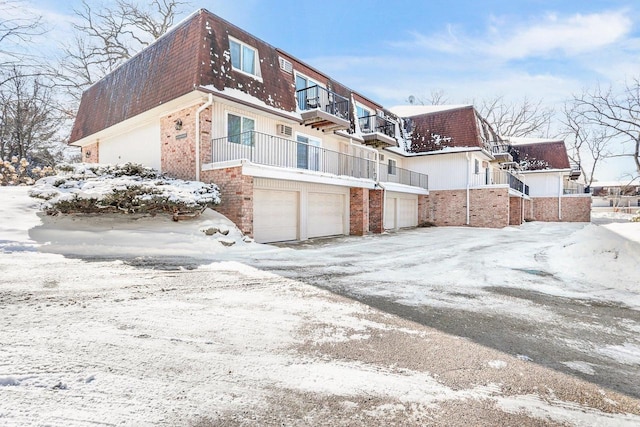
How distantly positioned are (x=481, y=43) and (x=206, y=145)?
11.8 meters

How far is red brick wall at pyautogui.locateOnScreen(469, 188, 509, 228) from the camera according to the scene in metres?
18.6

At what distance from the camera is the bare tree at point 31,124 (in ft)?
68.8

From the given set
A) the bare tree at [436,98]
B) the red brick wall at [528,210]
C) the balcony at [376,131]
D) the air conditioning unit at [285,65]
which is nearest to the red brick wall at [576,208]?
the red brick wall at [528,210]

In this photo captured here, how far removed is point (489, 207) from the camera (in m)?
19.0

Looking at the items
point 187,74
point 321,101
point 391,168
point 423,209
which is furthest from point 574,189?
point 187,74

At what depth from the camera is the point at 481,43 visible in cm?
1301

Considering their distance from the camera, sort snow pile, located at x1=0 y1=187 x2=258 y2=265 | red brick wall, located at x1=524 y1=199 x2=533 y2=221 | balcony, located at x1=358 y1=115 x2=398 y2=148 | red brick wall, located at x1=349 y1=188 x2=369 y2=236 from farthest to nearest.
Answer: red brick wall, located at x1=524 y1=199 x2=533 y2=221
balcony, located at x1=358 y1=115 x2=398 y2=148
red brick wall, located at x1=349 y1=188 x2=369 y2=236
snow pile, located at x1=0 y1=187 x2=258 y2=265

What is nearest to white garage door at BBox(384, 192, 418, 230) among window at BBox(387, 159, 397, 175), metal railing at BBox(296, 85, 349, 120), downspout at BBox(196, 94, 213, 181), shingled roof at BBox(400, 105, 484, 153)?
window at BBox(387, 159, 397, 175)

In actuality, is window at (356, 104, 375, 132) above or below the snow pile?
above

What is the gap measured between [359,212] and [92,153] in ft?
45.5

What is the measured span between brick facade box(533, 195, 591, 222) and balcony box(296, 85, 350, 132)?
2409 centimetres

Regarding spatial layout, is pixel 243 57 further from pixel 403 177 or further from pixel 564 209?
pixel 564 209

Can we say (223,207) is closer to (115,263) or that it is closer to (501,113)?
(115,263)

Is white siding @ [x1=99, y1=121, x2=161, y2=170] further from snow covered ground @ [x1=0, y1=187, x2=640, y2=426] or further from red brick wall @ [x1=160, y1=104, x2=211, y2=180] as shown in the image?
snow covered ground @ [x1=0, y1=187, x2=640, y2=426]
